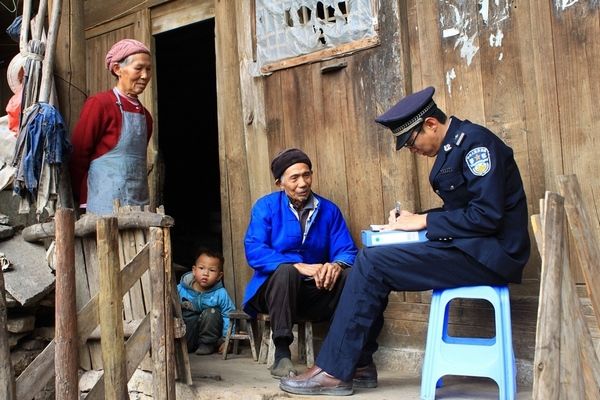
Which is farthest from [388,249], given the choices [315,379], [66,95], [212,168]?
[212,168]

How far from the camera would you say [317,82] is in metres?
4.80

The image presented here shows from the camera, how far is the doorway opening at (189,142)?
28.8 ft

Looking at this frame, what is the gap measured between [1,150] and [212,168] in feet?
15.4

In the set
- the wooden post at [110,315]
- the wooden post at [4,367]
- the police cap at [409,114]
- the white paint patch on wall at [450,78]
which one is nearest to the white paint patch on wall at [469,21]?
the white paint patch on wall at [450,78]

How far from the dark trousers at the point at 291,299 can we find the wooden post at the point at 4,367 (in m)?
1.45

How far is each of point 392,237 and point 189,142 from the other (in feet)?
19.8

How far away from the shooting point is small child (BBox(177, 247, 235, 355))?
515cm

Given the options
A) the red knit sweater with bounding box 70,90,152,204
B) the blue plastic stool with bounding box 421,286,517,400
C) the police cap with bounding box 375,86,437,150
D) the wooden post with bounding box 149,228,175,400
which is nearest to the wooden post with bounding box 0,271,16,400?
the wooden post with bounding box 149,228,175,400

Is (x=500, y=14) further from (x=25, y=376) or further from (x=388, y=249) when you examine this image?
(x=25, y=376)

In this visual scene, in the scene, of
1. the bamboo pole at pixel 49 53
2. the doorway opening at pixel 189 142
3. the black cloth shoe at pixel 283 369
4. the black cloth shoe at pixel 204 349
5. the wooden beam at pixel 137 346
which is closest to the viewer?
the wooden beam at pixel 137 346

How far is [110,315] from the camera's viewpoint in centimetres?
347

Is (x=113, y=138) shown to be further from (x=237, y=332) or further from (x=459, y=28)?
(x=459, y=28)

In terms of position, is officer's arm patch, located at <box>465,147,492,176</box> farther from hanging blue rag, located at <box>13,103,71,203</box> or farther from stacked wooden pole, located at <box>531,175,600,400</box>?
hanging blue rag, located at <box>13,103,71,203</box>

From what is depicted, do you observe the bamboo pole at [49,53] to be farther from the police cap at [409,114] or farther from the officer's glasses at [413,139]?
the officer's glasses at [413,139]
